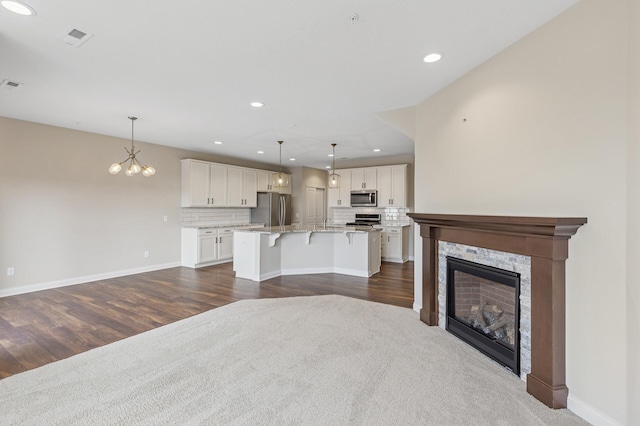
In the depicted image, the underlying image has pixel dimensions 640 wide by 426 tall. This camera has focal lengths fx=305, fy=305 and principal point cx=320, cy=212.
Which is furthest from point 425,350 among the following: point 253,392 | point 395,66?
point 395,66

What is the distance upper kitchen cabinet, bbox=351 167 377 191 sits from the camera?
7844 mm

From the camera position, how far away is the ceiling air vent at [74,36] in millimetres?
2275

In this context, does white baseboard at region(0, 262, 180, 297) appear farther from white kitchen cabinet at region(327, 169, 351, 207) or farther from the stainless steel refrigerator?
white kitchen cabinet at region(327, 169, 351, 207)

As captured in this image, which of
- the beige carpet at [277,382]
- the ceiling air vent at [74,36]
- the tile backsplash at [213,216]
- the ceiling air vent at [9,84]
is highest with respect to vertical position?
the ceiling air vent at [9,84]

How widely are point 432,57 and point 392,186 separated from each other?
5.05 metres

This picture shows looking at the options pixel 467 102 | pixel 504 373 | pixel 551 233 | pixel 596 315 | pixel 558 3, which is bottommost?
pixel 504 373

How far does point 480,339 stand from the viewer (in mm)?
2768

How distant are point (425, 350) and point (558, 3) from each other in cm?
281

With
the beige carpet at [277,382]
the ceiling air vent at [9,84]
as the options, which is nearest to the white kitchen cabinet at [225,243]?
the beige carpet at [277,382]

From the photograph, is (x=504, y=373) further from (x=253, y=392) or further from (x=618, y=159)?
(x=253, y=392)

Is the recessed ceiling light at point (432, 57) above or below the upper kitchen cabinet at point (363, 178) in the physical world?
above

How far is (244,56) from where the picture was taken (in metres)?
2.66

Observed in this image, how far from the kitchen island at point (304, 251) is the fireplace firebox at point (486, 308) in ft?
8.66

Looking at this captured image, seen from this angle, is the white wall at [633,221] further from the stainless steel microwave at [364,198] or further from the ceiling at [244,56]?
the stainless steel microwave at [364,198]
